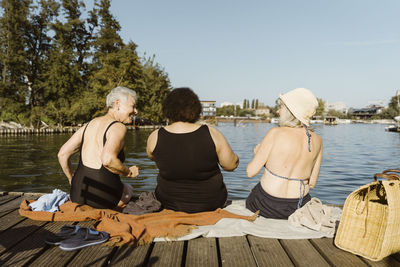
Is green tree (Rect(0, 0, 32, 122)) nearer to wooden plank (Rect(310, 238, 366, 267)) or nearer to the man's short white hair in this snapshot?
the man's short white hair

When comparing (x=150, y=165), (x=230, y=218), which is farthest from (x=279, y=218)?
(x=150, y=165)

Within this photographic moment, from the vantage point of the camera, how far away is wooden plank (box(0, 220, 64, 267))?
2369 mm

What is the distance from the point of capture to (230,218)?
321 cm

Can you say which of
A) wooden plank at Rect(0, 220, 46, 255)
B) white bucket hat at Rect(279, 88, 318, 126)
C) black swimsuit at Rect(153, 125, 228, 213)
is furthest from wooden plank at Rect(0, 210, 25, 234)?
white bucket hat at Rect(279, 88, 318, 126)

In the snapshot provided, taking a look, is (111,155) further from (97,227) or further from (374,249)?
(374,249)

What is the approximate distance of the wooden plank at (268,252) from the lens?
2381 millimetres

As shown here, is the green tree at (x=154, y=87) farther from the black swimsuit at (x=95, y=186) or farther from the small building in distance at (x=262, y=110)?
the small building in distance at (x=262, y=110)

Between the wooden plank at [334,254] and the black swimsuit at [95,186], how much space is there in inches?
89.5

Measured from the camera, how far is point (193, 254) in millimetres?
2506

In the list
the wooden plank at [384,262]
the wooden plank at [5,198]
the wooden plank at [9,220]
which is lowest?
the wooden plank at [5,198]

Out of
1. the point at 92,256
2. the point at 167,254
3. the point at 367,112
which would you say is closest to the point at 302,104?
the point at 167,254

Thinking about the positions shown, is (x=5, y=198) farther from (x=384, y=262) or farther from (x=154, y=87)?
(x=154, y=87)

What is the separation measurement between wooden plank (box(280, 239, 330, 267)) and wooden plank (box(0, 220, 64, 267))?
85.1 inches

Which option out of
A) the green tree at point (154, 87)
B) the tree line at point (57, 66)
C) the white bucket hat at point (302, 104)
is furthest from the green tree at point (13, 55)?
the white bucket hat at point (302, 104)
